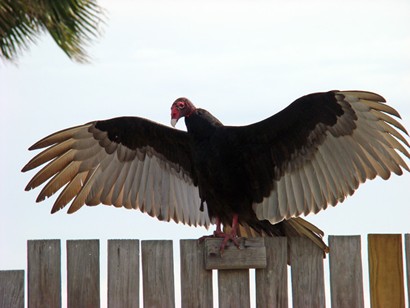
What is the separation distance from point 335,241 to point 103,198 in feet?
5.49

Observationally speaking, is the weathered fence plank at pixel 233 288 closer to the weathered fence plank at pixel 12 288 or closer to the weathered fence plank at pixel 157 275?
the weathered fence plank at pixel 157 275

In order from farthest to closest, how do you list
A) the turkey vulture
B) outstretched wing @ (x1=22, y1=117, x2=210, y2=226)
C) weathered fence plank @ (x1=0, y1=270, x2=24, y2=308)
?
1. outstretched wing @ (x1=22, y1=117, x2=210, y2=226)
2. the turkey vulture
3. weathered fence plank @ (x1=0, y1=270, x2=24, y2=308)

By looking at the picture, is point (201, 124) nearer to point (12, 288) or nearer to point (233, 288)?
point (233, 288)

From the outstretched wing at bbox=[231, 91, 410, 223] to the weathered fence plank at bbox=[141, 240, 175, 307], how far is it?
46.2 inches

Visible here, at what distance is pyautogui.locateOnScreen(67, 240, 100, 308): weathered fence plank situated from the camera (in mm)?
3107

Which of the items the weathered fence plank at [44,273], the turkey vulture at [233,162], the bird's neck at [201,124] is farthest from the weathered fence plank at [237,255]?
the bird's neck at [201,124]

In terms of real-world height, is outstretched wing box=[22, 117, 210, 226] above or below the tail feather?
above

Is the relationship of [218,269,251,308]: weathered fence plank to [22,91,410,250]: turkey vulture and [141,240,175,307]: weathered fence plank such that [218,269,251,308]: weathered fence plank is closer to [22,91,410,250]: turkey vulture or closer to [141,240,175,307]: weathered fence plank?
[141,240,175,307]: weathered fence plank

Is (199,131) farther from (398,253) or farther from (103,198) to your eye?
(398,253)

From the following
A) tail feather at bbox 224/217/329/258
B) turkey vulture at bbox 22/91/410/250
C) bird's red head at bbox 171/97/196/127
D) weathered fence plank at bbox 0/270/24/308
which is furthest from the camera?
bird's red head at bbox 171/97/196/127

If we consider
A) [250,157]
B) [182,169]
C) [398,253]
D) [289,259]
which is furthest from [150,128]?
[398,253]

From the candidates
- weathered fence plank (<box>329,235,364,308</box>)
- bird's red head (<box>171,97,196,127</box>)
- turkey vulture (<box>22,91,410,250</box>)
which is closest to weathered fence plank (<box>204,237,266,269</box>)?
weathered fence plank (<box>329,235,364,308</box>)

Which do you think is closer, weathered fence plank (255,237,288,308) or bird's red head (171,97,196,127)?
weathered fence plank (255,237,288,308)

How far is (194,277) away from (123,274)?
0.30 metres
